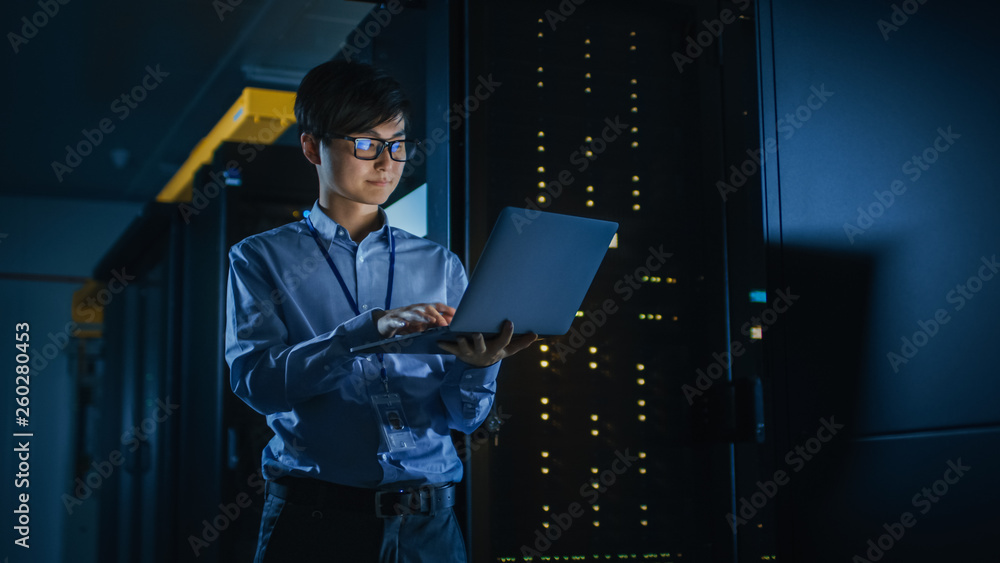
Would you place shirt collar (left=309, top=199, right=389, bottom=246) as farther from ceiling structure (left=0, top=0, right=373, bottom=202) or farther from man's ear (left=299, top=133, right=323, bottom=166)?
ceiling structure (left=0, top=0, right=373, bottom=202)

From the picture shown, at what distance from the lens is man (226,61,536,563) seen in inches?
57.6

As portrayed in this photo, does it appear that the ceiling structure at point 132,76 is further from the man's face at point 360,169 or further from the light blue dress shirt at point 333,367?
the light blue dress shirt at point 333,367

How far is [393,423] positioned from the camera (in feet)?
4.95

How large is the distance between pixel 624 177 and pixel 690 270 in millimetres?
344

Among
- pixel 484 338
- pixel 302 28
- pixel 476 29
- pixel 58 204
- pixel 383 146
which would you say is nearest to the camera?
pixel 484 338

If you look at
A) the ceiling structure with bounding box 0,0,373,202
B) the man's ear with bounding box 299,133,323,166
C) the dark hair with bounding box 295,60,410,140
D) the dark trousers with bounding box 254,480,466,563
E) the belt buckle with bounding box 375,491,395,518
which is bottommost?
the dark trousers with bounding box 254,480,466,563

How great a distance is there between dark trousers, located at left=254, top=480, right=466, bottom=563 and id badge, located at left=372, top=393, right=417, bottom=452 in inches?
5.3

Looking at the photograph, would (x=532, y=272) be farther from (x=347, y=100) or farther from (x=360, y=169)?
(x=347, y=100)

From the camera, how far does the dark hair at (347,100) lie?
1.64 meters

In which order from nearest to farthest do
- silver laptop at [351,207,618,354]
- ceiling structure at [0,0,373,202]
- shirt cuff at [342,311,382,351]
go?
silver laptop at [351,207,618,354] < shirt cuff at [342,311,382,351] < ceiling structure at [0,0,373,202]

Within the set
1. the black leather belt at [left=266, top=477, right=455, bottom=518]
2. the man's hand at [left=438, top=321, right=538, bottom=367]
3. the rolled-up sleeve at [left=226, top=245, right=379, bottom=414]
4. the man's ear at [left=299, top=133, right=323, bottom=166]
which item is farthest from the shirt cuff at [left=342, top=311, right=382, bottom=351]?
the man's ear at [left=299, top=133, right=323, bottom=166]

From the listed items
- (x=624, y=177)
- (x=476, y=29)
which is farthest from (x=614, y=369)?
(x=476, y=29)

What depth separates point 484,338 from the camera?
1450 mm

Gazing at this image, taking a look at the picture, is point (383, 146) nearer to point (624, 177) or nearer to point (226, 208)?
point (624, 177)
